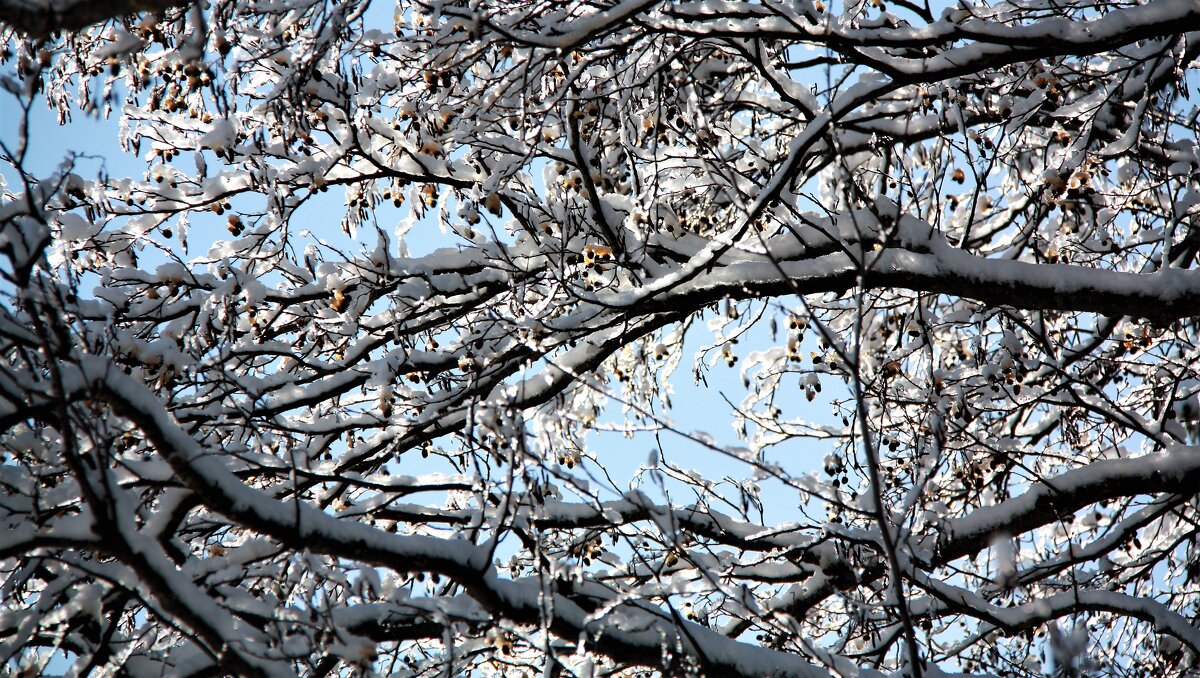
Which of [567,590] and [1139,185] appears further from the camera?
[1139,185]

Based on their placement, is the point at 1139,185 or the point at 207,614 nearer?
the point at 207,614

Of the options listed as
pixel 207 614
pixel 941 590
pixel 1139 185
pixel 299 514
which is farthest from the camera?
pixel 1139 185

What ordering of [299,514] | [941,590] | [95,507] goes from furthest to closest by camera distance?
[941,590]
[299,514]
[95,507]

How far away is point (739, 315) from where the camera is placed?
18.7 ft

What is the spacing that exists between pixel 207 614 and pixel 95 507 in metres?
0.41

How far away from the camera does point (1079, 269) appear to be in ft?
12.1

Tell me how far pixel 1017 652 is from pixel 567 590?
3639mm

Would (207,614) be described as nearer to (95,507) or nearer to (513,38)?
(95,507)

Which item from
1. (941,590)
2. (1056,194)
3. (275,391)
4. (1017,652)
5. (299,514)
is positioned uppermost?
(1056,194)

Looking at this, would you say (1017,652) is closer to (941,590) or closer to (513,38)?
(941,590)

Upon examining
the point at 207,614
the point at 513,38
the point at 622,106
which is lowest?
the point at 207,614

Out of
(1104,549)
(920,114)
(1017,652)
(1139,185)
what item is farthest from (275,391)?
(1139,185)

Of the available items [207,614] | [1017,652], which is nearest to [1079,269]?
[1017,652]

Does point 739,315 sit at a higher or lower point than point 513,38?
higher
